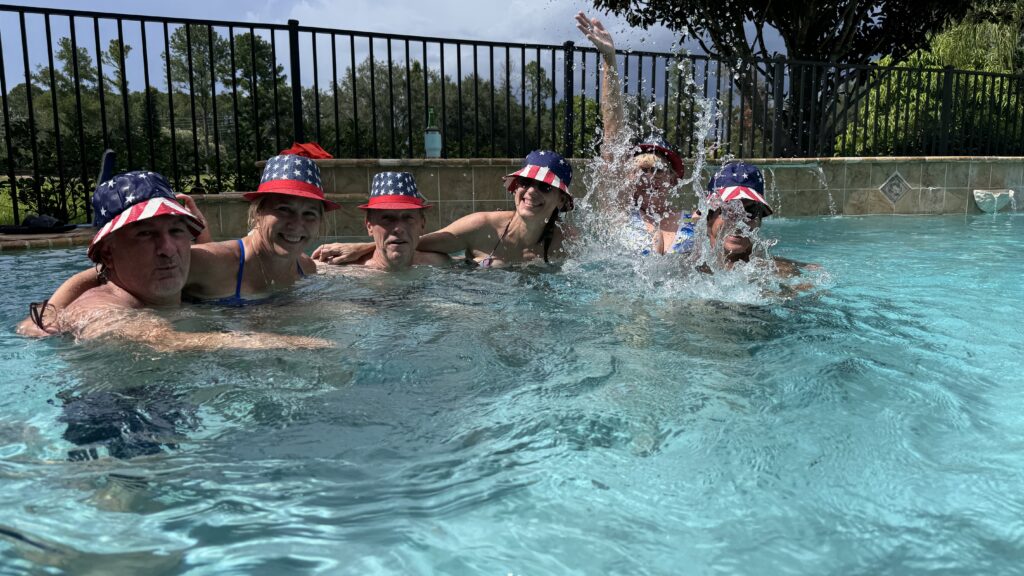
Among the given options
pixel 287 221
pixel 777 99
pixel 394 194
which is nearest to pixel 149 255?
pixel 287 221

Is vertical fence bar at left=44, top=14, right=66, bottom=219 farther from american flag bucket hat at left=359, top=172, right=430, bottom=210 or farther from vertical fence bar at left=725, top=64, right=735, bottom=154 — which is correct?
vertical fence bar at left=725, top=64, right=735, bottom=154

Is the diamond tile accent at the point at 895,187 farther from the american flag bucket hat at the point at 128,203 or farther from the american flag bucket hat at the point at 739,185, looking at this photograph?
the american flag bucket hat at the point at 128,203

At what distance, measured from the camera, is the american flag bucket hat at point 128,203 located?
264 cm

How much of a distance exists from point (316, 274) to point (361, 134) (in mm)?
6104

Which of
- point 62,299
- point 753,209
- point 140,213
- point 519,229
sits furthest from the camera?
point 519,229

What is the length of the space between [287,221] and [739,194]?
94.9 inches

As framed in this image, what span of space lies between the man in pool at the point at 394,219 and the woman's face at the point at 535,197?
682mm

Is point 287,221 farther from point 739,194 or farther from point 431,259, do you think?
point 739,194

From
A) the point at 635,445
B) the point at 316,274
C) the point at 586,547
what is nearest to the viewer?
the point at 586,547

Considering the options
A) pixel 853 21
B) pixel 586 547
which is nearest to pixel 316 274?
pixel 586 547

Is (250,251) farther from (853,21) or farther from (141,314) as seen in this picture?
(853,21)

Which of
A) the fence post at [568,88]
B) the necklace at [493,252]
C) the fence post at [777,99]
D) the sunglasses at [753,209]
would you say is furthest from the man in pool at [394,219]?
the fence post at [777,99]

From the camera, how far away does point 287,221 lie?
12.3ft

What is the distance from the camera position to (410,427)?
7.50 feet
